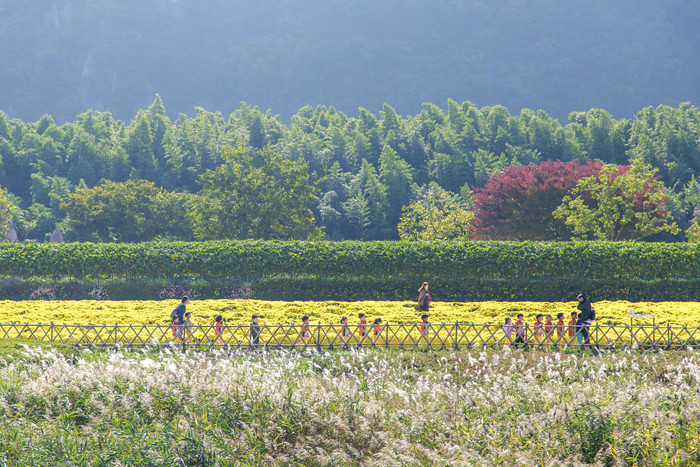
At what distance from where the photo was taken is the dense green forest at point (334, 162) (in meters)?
48.2

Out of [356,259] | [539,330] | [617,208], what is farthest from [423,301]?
[617,208]

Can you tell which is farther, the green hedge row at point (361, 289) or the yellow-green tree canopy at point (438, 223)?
the yellow-green tree canopy at point (438, 223)

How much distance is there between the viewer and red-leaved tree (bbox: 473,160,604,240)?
128 ft

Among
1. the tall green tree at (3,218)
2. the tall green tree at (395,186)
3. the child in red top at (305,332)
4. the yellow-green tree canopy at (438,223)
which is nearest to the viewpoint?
the child in red top at (305,332)

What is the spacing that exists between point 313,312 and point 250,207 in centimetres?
1811

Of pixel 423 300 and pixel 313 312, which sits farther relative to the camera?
pixel 313 312

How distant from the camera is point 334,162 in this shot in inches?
2707

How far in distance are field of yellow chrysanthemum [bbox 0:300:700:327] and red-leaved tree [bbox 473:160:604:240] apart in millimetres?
15847

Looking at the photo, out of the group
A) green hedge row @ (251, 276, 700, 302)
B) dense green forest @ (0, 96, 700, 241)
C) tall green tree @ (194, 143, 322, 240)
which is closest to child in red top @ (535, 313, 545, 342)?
green hedge row @ (251, 276, 700, 302)

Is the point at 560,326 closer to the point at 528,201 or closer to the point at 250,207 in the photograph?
the point at 528,201

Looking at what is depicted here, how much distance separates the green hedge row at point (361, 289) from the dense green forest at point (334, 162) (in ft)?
48.4

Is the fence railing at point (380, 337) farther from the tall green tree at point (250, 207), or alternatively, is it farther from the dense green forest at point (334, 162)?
the dense green forest at point (334, 162)

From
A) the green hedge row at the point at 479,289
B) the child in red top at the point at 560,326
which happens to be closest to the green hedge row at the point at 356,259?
the green hedge row at the point at 479,289

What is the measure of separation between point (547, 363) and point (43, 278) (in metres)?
23.8
